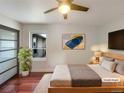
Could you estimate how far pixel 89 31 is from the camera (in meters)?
7.50

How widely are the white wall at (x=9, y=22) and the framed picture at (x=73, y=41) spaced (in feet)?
7.02

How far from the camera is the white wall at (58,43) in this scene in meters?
7.42

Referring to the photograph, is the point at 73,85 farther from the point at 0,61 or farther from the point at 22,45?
the point at 22,45

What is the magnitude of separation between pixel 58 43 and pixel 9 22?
8.27ft

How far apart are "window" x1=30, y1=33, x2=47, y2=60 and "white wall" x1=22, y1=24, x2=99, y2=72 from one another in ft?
0.80

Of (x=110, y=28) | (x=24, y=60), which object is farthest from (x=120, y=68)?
(x=24, y=60)

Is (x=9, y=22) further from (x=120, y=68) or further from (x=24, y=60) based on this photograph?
(x=120, y=68)

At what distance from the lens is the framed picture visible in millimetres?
7457

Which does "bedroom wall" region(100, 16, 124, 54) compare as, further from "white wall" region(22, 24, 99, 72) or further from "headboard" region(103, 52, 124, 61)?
"white wall" region(22, 24, 99, 72)

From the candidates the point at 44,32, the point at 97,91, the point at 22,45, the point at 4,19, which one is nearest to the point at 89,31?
the point at 44,32

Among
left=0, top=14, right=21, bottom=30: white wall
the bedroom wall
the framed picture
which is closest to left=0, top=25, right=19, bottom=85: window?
left=0, top=14, right=21, bottom=30: white wall

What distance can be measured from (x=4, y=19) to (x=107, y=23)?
3.94 metres

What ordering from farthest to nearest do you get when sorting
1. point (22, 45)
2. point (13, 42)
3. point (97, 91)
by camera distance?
point (22, 45) < point (13, 42) < point (97, 91)

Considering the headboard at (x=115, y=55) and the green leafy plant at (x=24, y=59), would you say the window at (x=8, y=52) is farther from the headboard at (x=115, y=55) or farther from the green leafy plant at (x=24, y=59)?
the headboard at (x=115, y=55)
